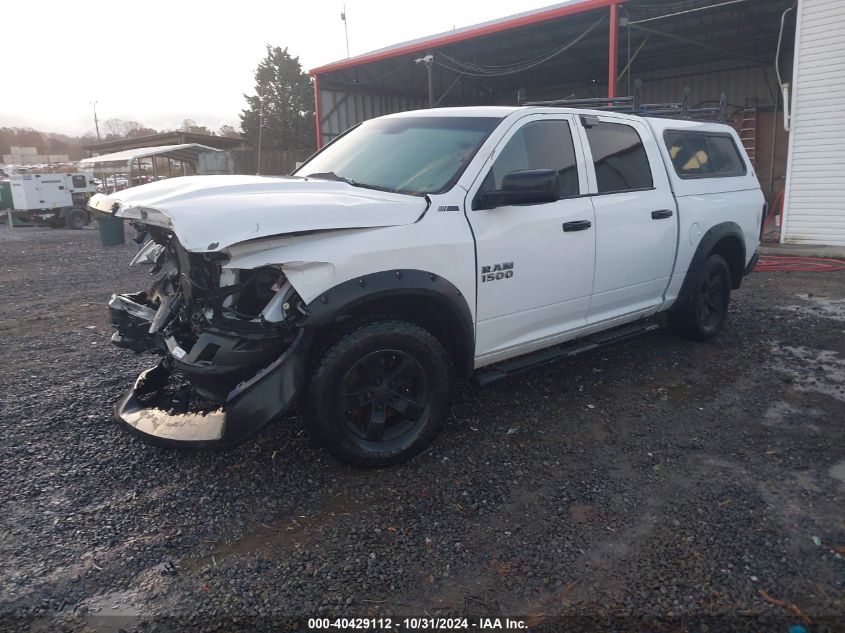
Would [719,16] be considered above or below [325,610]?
above

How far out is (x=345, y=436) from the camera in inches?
126

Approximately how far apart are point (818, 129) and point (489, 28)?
24.1ft

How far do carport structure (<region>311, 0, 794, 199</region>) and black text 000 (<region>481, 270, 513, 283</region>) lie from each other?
10136 mm

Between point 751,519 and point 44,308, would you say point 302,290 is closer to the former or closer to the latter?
point 751,519

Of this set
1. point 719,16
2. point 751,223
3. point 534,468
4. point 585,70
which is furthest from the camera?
point 585,70

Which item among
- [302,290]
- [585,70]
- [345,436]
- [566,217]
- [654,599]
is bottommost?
[654,599]

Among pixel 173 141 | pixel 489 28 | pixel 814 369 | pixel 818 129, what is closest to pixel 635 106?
pixel 814 369

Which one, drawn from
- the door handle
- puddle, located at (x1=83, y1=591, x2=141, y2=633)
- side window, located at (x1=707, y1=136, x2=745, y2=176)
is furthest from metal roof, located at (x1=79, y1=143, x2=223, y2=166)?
puddle, located at (x1=83, y1=591, x2=141, y2=633)

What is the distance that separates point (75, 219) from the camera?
2066 centimetres

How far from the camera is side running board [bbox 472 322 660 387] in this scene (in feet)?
12.3

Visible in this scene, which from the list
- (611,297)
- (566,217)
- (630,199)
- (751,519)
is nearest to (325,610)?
(751,519)

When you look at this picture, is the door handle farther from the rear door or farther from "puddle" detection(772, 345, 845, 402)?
"puddle" detection(772, 345, 845, 402)

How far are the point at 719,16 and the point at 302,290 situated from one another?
15873 millimetres

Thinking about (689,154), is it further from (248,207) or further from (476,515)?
(248,207)
